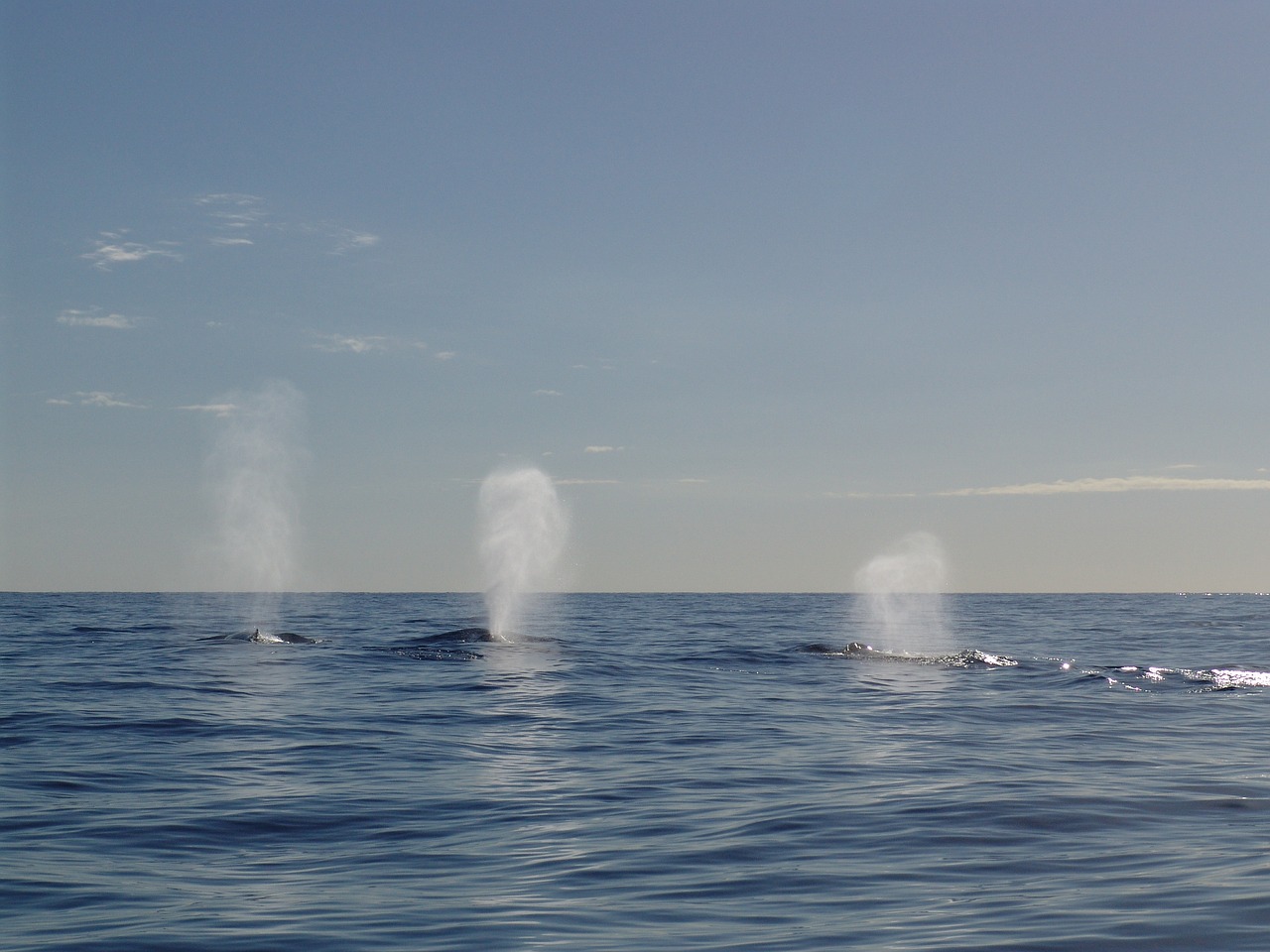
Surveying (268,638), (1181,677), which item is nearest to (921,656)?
(1181,677)

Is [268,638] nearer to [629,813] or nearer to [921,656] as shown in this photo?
[921,656]

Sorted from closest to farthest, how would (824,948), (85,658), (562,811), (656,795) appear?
(824,948) < (562,811) < (656,795) < (85,658)

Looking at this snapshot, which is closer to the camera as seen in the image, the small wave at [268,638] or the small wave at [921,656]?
the small wave at [921,656]

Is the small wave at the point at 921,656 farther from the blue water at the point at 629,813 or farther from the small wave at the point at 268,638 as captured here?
the small wave at the point at 268,638

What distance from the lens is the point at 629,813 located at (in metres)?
13.1

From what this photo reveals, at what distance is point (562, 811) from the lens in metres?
13.1

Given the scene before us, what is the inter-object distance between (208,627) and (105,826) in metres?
41.1

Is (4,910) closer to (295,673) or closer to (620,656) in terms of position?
(295,673)

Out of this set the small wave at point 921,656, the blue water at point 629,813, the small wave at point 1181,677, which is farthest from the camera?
the small wave at point 921,656

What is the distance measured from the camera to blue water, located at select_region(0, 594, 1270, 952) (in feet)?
29.1

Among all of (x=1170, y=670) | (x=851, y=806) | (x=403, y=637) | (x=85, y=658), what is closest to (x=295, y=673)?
(x=85, y=658)

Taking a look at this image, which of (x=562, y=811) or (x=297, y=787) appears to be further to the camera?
(x=297, y=787)

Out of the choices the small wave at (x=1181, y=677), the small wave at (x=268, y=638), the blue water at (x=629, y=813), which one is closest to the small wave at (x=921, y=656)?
the small wave at (x=1181, y=677)

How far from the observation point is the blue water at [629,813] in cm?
888
